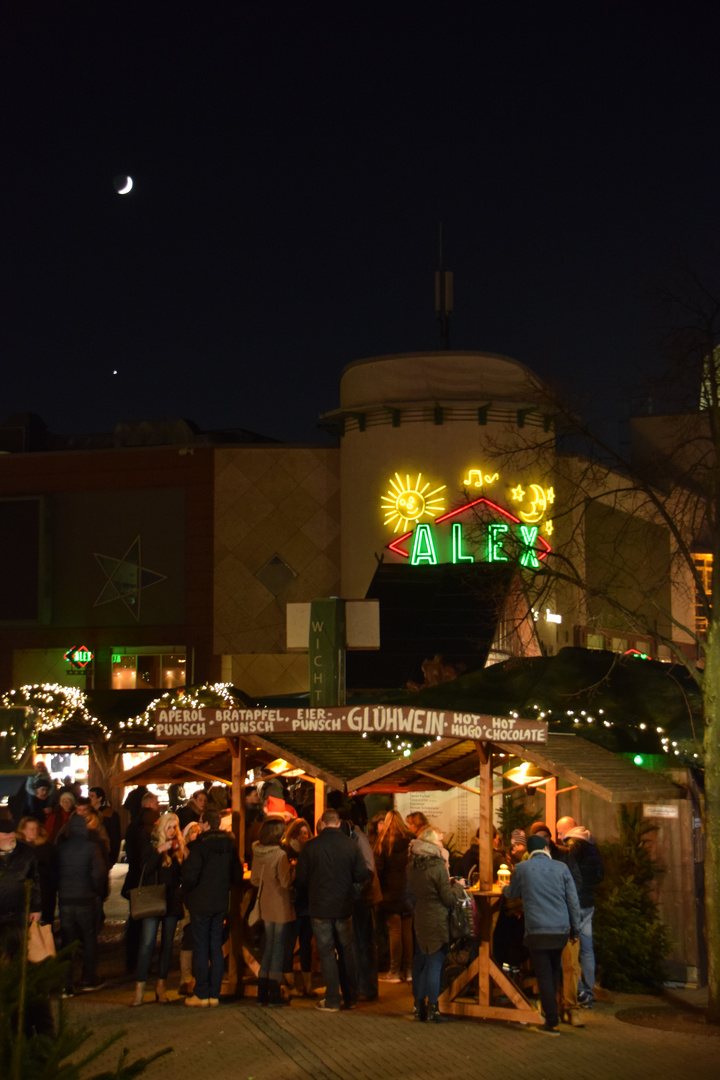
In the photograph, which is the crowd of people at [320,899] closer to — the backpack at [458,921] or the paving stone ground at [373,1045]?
the backpack at [458,921]

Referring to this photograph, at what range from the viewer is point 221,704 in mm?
25734

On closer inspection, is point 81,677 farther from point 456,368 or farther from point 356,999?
point 356,999

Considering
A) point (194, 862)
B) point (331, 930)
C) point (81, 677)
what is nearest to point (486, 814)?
point (331, 930)

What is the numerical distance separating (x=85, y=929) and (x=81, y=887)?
1.43ft

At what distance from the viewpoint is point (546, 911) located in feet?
35.4

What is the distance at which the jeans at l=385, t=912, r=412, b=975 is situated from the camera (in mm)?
13633

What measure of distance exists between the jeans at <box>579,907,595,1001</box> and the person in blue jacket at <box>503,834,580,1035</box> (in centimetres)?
121

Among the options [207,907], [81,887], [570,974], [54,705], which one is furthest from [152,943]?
[54,705]

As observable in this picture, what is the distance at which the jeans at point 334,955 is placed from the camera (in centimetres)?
1151

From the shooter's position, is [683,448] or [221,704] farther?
[221,704]

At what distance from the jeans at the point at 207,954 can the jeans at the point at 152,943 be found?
44 centimetres

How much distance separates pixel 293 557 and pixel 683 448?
79.2ft

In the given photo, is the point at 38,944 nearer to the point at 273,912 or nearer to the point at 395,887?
the point at 273,912

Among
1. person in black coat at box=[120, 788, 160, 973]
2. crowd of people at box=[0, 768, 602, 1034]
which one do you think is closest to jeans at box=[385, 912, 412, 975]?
crowd of people at box=[0, 768, 602, 1034]
